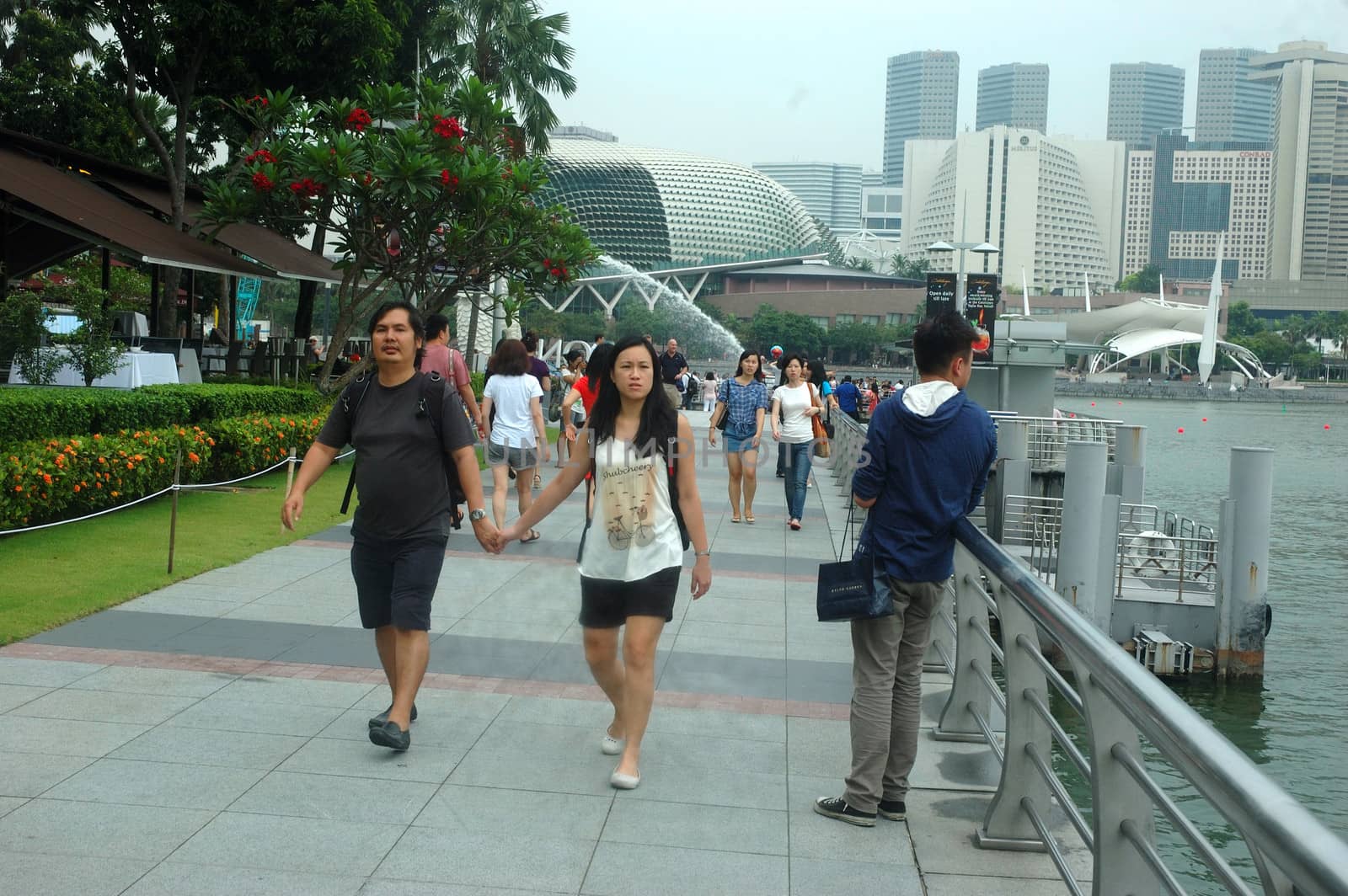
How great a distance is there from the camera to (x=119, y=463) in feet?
33.7

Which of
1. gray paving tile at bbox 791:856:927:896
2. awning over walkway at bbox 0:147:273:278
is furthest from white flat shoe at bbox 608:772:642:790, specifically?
awning over walkway at bbox 0:147:273:278

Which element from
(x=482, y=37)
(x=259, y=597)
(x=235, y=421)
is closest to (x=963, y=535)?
(x=259, y=597)

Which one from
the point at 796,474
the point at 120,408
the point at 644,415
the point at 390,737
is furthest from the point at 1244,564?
the point at 120,408

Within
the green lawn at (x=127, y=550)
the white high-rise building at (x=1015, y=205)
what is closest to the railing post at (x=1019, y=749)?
the green lawn at (x=127, y=550)

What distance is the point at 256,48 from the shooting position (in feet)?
61.8

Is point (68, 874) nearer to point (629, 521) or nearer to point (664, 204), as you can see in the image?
point (629, 521)

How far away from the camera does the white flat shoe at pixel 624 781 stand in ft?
14.5

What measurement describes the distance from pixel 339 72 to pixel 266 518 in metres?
11.3

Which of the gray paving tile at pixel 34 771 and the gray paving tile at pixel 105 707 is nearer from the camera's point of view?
the gray paving tile at pixel 34 771

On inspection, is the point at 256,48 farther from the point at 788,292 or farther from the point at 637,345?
the point at 788,292

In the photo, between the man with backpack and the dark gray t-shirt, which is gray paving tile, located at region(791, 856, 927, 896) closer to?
the man with backpack

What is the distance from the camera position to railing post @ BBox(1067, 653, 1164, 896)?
2928 mm

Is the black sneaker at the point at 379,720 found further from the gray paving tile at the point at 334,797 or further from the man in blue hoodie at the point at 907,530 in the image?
the man in blue hoodie at the point at 907,530

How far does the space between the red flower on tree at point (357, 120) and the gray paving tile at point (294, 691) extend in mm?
12125
